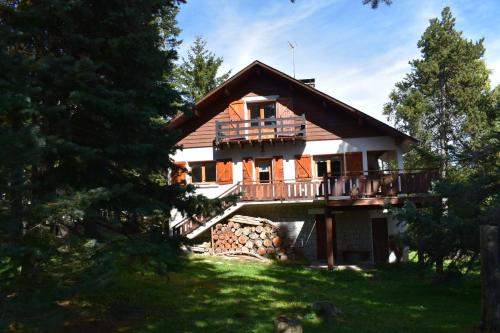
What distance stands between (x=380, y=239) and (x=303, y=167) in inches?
185

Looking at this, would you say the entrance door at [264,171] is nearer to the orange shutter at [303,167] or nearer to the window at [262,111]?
the orange shutter at [303,167]

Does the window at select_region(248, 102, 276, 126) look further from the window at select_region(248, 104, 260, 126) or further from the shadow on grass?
the shadow on grass

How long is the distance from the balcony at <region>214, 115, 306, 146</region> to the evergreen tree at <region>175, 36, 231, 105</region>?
14.6 metres

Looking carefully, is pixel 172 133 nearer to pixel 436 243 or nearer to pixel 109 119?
pixel 109 119

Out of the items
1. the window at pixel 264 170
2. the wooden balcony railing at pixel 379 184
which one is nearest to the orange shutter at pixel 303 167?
the window at pixel 264 170

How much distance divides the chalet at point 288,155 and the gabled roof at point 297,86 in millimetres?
50

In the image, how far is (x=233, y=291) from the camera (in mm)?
12859

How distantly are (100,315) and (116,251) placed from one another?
7.10 ft

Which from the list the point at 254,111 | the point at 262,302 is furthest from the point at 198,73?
the point at 262,302

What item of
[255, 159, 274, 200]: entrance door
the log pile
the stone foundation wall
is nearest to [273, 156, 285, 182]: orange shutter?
[255, 159, 274, 200]: entrance door

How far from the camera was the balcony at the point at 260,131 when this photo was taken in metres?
21.9

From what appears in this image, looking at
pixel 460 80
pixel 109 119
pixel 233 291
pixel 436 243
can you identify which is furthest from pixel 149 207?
pixel 460 80

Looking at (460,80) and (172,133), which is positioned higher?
(460,80)

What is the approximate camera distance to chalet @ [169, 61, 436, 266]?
21.3 meters
